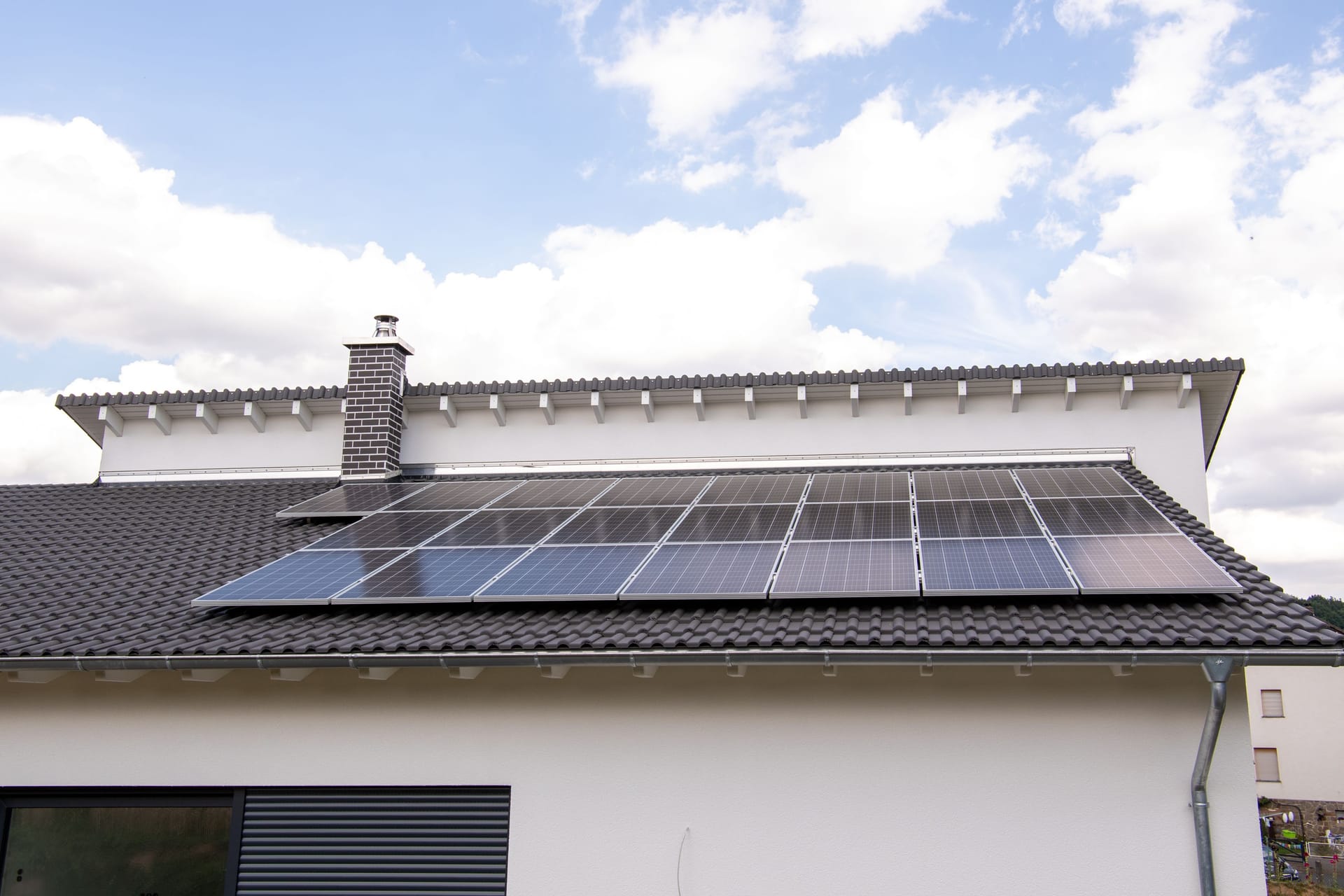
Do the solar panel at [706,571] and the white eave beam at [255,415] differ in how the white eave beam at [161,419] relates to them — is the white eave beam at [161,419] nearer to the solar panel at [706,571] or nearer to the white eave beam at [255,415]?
the white eave beam at [255,415]

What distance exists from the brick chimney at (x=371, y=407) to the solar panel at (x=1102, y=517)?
9269 mm

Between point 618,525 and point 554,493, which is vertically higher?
point 554,493

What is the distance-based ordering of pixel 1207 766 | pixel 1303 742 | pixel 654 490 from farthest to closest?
pixel 1303 742 < pixel 654 490 < pixel 1207 766

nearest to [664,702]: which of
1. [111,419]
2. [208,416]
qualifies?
[208,416]

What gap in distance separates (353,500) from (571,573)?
487 cm

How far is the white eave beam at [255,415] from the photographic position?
1393 cm

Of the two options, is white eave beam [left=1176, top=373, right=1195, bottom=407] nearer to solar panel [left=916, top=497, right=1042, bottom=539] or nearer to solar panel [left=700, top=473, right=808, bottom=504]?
solar panel [left=916, top=497, right=1042, bottom=539]

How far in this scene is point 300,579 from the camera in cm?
891

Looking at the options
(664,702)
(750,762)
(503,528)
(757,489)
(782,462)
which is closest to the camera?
(750,762)

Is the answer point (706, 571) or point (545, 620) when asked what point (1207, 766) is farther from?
point (545, 620)

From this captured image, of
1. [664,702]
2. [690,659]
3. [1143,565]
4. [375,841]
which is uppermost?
[1143,565]

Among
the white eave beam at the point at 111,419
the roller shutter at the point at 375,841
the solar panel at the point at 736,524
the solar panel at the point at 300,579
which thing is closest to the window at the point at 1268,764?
the solar panel at the point at 736,524

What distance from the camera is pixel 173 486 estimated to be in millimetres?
13875

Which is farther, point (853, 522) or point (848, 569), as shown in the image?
point (853, 522)
